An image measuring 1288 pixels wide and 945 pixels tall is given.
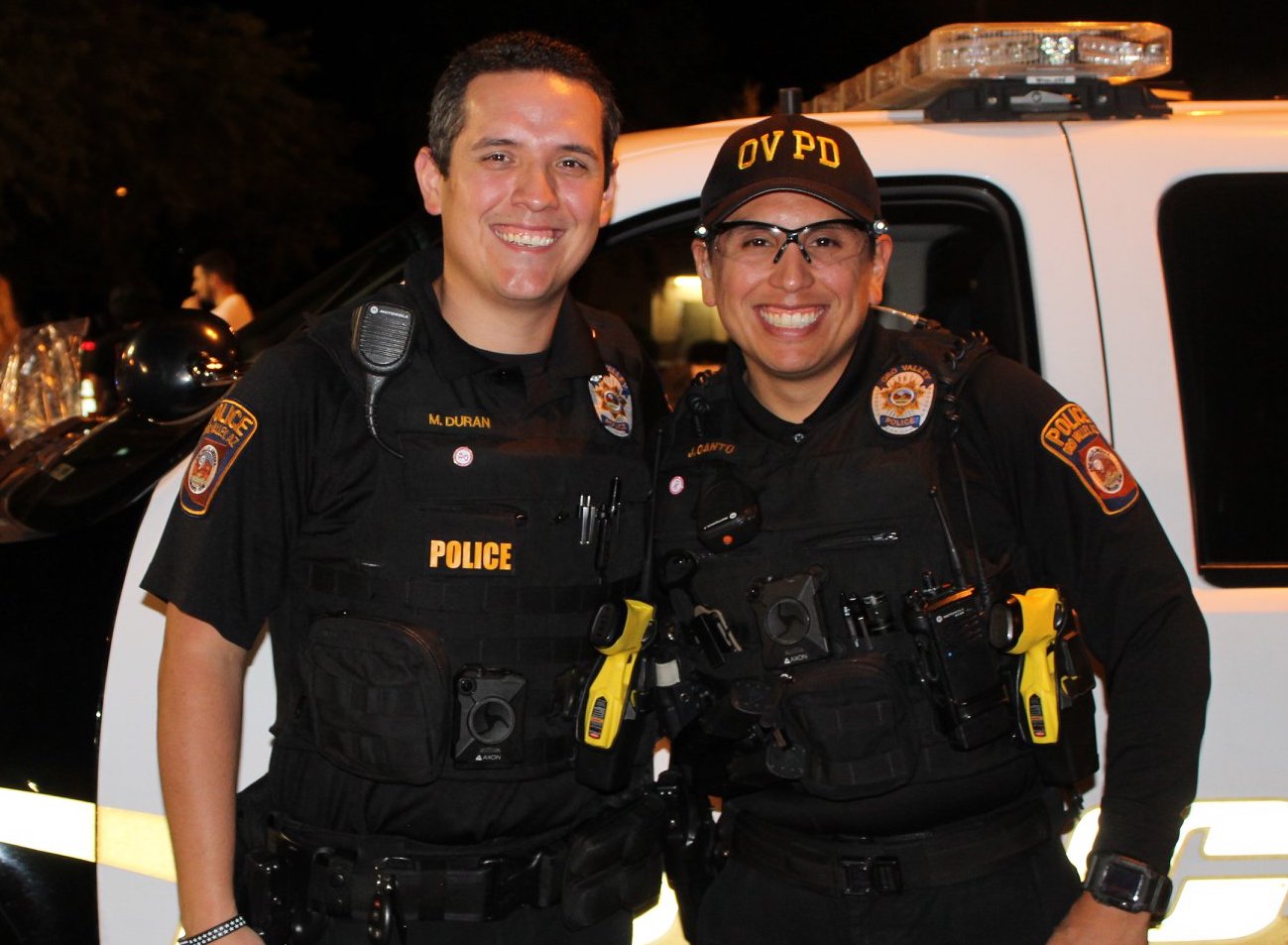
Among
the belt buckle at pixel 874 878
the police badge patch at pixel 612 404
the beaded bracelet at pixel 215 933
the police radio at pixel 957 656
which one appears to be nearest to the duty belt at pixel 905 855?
the belt buckle at pixel 874 878

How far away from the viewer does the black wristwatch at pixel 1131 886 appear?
1878 mm

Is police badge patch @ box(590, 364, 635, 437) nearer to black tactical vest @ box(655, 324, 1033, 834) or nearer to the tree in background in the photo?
black tactical vest @ box(655, 324, 1033, 834)

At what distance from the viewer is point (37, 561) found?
91.7 inches

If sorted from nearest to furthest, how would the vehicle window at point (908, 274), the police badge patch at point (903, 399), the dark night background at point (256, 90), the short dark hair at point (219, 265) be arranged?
the police badge patch at point (903, 399), the vehicle window at point (908, 274), the short dark hair at point (219, 265), the dark night background at point (256, 90)

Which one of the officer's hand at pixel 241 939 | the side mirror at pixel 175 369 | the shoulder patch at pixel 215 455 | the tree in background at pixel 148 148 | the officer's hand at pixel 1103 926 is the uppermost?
the tree in background at pixel 148 148

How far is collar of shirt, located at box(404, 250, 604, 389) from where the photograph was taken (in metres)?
2.11

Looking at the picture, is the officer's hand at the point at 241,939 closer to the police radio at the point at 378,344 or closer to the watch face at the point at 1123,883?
the police radio at the point at 378,344

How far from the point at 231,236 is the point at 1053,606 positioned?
23068mm

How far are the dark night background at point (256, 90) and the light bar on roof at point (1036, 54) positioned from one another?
47.6ft

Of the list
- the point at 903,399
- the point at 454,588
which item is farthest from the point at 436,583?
the point at 903,399

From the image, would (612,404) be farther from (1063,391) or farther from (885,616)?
(1063,391)

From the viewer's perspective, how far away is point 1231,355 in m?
2.48

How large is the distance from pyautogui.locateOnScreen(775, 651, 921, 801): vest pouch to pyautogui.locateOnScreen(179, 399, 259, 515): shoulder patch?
821mm

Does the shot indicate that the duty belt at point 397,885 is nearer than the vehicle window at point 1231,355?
Yes
